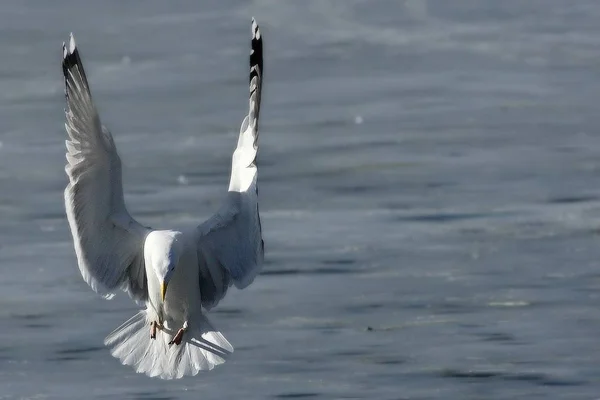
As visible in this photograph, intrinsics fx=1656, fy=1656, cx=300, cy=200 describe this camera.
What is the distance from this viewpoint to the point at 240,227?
24.3 feet

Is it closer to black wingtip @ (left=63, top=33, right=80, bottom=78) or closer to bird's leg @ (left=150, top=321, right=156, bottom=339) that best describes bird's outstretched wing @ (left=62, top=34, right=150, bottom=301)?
black wingtip @ (left=63, top=33, right=80, bottom=78)

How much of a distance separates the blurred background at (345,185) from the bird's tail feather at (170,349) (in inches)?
5.9

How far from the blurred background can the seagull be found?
23cm

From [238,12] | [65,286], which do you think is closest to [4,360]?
[65,286]

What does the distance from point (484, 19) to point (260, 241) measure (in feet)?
31.7

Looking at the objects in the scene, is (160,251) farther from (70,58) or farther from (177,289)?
(70,58)

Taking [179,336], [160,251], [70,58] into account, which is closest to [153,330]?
[179,336]

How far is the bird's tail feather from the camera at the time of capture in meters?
7.36

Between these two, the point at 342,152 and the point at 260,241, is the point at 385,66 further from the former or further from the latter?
the point at 260,241

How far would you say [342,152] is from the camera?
473 inches

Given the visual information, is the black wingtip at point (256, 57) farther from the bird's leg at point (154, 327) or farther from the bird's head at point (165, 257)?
the bird's leg at point (154, 327)

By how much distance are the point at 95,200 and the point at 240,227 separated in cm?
68

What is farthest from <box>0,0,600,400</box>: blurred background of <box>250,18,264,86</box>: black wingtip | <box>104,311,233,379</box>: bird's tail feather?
<box>250,18,264,86</box>: black wingtip

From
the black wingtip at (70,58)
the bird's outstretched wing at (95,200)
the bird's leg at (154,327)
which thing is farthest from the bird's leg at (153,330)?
the black wingtip at (70,58)
